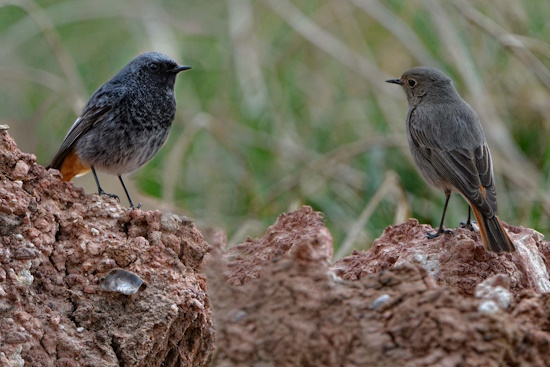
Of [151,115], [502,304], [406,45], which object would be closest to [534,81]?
[406,45]

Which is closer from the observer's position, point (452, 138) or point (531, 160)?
point (452, 138)

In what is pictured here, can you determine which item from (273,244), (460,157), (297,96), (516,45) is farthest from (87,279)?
(297,96)

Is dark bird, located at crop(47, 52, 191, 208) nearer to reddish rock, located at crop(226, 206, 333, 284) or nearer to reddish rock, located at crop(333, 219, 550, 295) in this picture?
reddish rock, located at crop(226, 206, 333, 284)

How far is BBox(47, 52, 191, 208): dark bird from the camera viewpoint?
200 inches

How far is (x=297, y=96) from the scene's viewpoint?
31.1 ft

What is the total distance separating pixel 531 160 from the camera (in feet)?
24.4

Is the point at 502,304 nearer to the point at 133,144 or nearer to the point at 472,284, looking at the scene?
the point at 472,284

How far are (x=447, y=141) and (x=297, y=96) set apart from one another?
469cm

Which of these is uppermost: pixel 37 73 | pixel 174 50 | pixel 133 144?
pixel 174 50

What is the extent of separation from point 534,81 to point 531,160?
0.75m

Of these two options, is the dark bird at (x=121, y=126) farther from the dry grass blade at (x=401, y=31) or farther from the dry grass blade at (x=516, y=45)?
the dry grass blade at (x=401, y=31)

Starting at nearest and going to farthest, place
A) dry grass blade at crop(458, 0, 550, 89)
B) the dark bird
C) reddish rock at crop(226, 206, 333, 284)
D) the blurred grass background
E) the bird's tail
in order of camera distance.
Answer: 1. reddish rock at crop(226, 206, 333, 284)
2. the bird's tail
3. the dark bird
4. dry grass blade at crop(458, 0, 550, 89)
5. the blurred grass background

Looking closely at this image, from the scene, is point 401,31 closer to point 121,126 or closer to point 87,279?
Result: point 121,126

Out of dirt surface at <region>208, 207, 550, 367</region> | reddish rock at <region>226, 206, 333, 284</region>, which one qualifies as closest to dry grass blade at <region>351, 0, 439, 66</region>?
reddish rock at <region>226, 206, 333, 284</region>
